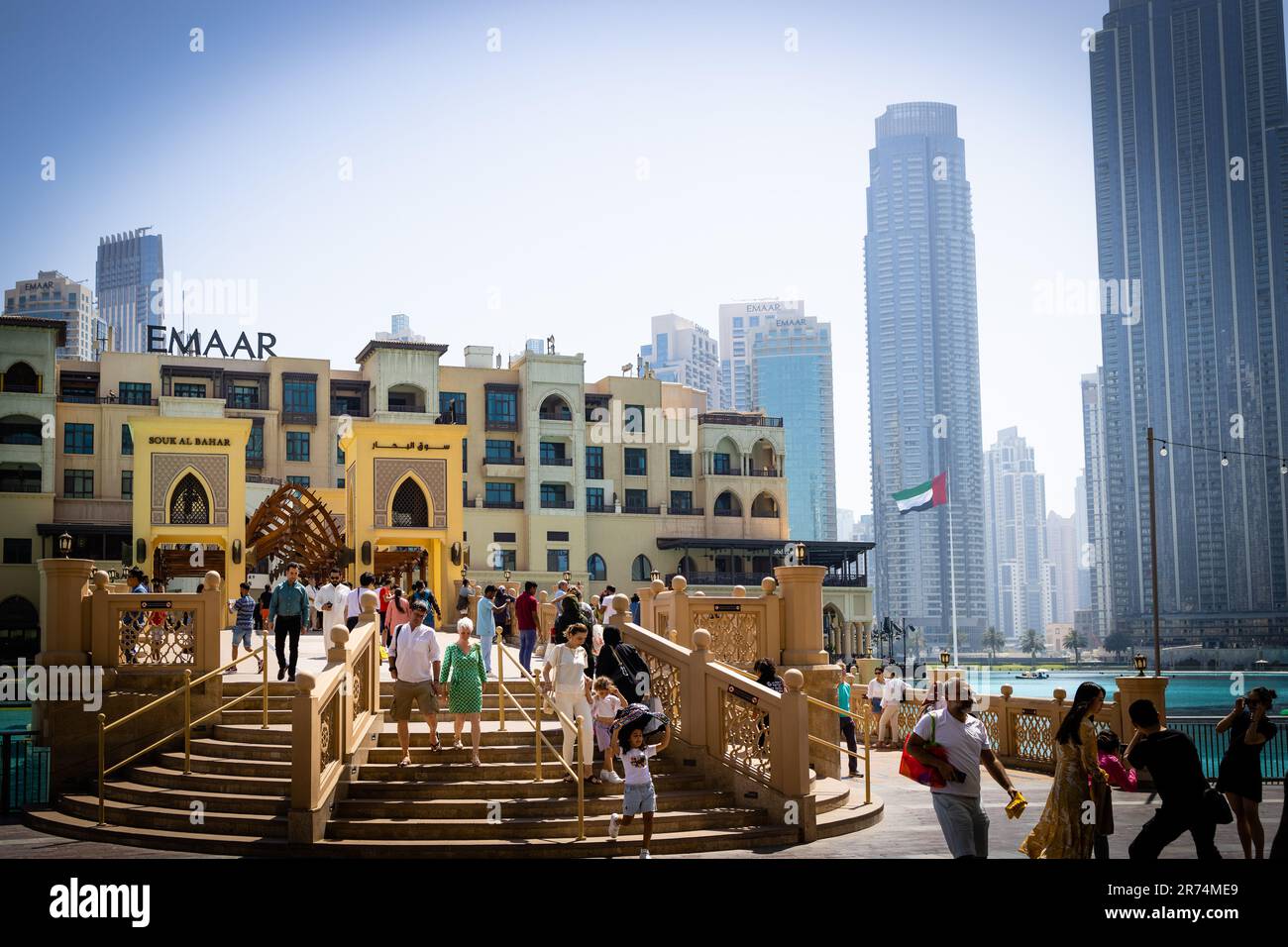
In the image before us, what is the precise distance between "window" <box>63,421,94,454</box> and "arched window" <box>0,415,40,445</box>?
131cm

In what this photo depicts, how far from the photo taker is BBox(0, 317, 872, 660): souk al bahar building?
63.4m

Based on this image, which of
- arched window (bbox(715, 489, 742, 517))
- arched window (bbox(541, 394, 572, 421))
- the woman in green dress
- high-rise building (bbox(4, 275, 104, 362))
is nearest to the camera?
the woman in green dress

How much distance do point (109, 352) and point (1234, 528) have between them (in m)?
129

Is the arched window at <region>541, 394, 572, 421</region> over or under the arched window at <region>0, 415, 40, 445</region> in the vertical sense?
over

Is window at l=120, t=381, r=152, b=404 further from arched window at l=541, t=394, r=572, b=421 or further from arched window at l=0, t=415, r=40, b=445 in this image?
arched window at l=541, t=394, r=572, b=421

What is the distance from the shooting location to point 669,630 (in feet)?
65.1

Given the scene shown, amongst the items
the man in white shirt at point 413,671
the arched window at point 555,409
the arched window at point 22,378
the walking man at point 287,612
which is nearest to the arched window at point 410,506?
the walking man at point 287,612

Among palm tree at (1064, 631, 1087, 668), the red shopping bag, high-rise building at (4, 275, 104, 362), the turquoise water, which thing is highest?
high-rise building at (4, 275, 104, 362)

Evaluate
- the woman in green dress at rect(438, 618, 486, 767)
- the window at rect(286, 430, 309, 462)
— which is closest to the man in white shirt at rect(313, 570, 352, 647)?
the woman in green dress at rect(438, 618, 486, 767)

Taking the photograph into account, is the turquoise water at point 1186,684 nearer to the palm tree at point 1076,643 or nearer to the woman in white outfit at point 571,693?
the palm tree at point 1076,643

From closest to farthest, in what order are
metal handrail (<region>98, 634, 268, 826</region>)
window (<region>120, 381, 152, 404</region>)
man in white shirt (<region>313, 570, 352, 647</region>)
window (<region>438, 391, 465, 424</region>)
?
metal handrail (<region>98, 634, 268, 826</region>) < man in white shirt (<region>313, 570, 352, 647</region>) < window (<region>120, 381, 152, 404</region>) < window (<region>438, 391, 465, 424</region>)

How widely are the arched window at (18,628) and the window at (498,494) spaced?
23.6m
